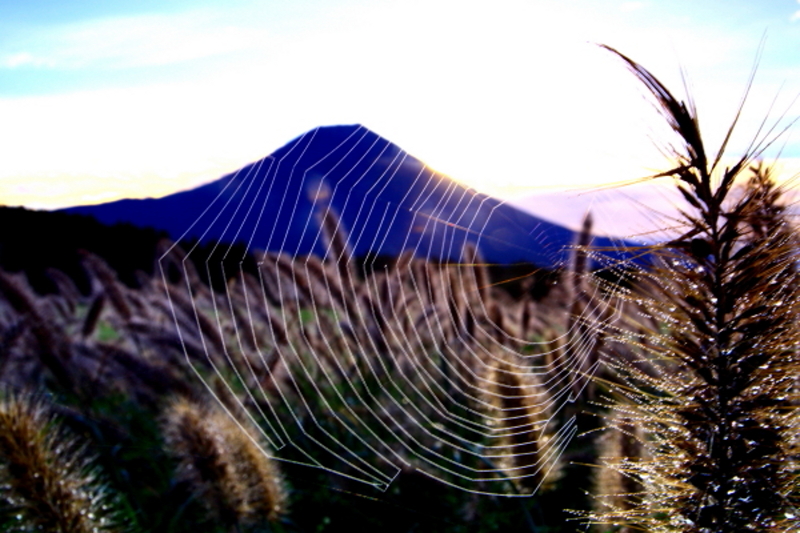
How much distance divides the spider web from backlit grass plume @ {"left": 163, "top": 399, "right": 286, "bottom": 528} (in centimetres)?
9

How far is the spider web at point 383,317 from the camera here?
3.11 ft

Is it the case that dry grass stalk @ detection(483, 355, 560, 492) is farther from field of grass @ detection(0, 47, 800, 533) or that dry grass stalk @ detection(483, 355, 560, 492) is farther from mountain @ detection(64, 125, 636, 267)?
mountain @ detection(64, 125, 636, 267)

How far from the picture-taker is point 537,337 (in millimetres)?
2234

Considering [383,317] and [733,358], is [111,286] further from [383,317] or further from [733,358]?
[733,358]

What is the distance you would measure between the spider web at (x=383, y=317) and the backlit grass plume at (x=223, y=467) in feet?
0.29

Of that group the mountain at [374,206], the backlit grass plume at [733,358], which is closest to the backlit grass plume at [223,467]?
the mountain at [374,206]

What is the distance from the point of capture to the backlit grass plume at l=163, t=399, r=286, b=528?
1721 mm

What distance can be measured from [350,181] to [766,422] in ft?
2.75

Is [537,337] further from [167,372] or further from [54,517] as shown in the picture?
[54,517]

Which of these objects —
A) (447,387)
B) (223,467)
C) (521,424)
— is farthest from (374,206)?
(447,387)

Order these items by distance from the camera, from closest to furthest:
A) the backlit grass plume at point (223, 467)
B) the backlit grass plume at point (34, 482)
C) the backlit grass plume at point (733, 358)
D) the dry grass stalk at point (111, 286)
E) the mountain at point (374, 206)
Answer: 1. the backlit grass plume at point (733, 358)
2. the mountain at point (374, 206)
3. the backlit grass plume at point (34, 482)
4. the backlit grass plume at point (223, 467)
5. the dry grass stalk at point (111, 286)

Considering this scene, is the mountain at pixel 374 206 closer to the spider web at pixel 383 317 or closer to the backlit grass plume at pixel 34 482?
the spider web at pixel 383 317

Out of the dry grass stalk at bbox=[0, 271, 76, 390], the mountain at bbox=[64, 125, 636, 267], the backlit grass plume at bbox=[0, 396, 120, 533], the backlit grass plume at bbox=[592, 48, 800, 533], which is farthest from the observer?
the dry grass stalk at bbox=[0, 271, 76, 390]

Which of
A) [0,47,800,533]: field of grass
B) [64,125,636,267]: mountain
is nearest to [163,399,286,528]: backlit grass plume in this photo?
[0,47,800,533]: field of grass
